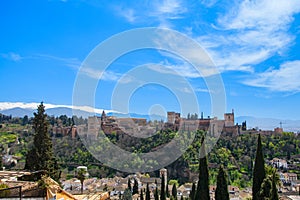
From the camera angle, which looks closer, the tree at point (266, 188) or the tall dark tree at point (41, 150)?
the tree at point (266, 188)

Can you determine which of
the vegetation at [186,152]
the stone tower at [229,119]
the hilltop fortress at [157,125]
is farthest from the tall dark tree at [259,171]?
the stone tower at [229,119]

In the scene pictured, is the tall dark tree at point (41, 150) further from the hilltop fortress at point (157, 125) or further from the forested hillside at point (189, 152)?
the hilltop fortress at point (157, 125)

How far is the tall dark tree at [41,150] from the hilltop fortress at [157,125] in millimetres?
33341

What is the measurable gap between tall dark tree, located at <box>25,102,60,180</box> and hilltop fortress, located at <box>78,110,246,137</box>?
33341mm

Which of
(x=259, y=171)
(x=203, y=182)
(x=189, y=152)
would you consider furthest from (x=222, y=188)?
(x=189, y=152)

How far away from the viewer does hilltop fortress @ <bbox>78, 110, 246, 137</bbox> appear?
47.2 meters

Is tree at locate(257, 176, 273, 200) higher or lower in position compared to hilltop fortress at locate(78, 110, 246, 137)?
lower

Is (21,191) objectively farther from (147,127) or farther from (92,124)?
(147,127)

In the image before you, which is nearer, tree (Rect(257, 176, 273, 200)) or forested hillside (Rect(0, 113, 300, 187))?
tree (Rect(257, 176, 273, 200))

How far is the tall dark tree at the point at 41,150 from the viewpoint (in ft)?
34.7

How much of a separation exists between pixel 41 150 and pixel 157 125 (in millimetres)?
42369

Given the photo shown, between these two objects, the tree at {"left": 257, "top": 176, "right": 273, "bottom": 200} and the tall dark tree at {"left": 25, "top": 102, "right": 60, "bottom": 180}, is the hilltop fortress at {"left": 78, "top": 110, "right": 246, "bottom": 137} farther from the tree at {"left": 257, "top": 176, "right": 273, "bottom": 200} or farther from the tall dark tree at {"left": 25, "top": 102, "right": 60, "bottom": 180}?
the tree at {"left": 257, "top": 176, "right": 273, "bottom": 200}

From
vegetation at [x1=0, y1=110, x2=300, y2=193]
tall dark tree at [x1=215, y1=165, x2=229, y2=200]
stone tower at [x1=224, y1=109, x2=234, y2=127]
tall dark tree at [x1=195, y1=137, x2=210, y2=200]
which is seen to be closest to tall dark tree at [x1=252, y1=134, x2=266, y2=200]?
tall dark tree at [x1=215, y1=165, x2=229, y2=200]

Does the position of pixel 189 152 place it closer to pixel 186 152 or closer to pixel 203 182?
pixel 186 152
